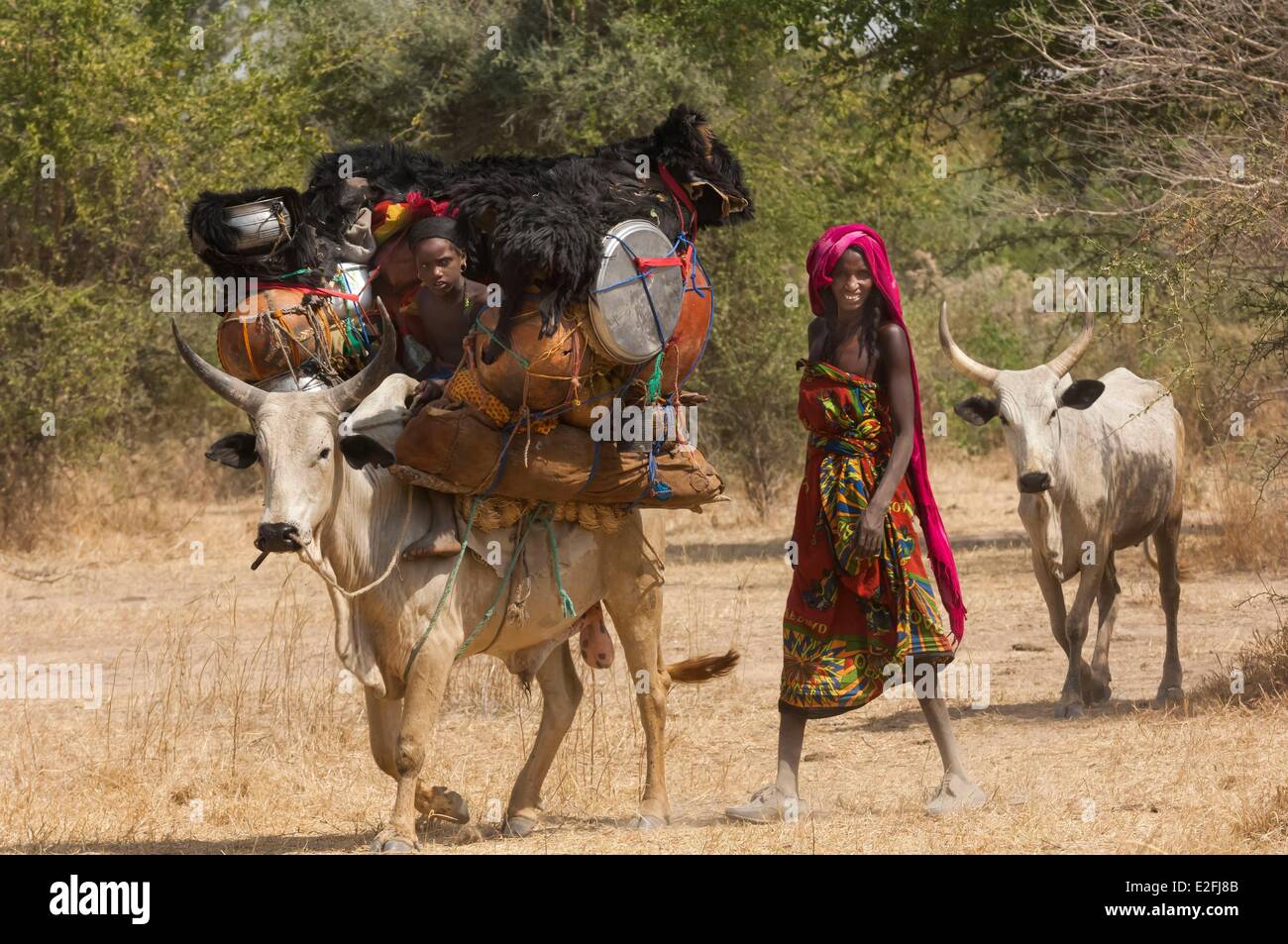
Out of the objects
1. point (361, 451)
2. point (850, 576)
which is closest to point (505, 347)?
point (361, 451)

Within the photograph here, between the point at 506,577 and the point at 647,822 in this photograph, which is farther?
the point at 647,822

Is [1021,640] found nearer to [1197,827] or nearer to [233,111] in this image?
[1197,827]

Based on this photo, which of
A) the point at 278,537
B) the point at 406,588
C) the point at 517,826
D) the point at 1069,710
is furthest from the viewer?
the point at 1069,710

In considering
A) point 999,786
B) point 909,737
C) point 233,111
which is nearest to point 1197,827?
point 999,786

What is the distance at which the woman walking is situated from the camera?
6.16 meters

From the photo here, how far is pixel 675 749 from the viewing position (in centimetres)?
792

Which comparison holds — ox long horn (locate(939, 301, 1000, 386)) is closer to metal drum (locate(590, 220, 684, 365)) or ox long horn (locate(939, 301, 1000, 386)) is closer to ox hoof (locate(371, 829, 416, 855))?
metal drum (locate(590, 220, 684, 365))

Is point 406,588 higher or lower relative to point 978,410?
lower

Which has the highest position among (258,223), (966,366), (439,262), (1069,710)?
(258,223)

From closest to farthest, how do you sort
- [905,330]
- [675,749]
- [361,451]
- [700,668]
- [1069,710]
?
[361,451] < [905,330] < [700,668] < [675,749] < [1069,710]

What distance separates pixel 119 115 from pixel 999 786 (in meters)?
10.8

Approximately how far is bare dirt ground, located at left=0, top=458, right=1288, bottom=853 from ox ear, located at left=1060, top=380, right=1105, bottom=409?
1.49 meters

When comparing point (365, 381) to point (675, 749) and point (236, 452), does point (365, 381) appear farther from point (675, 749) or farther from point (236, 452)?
point (675, 749)

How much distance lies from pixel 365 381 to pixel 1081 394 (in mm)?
4121
